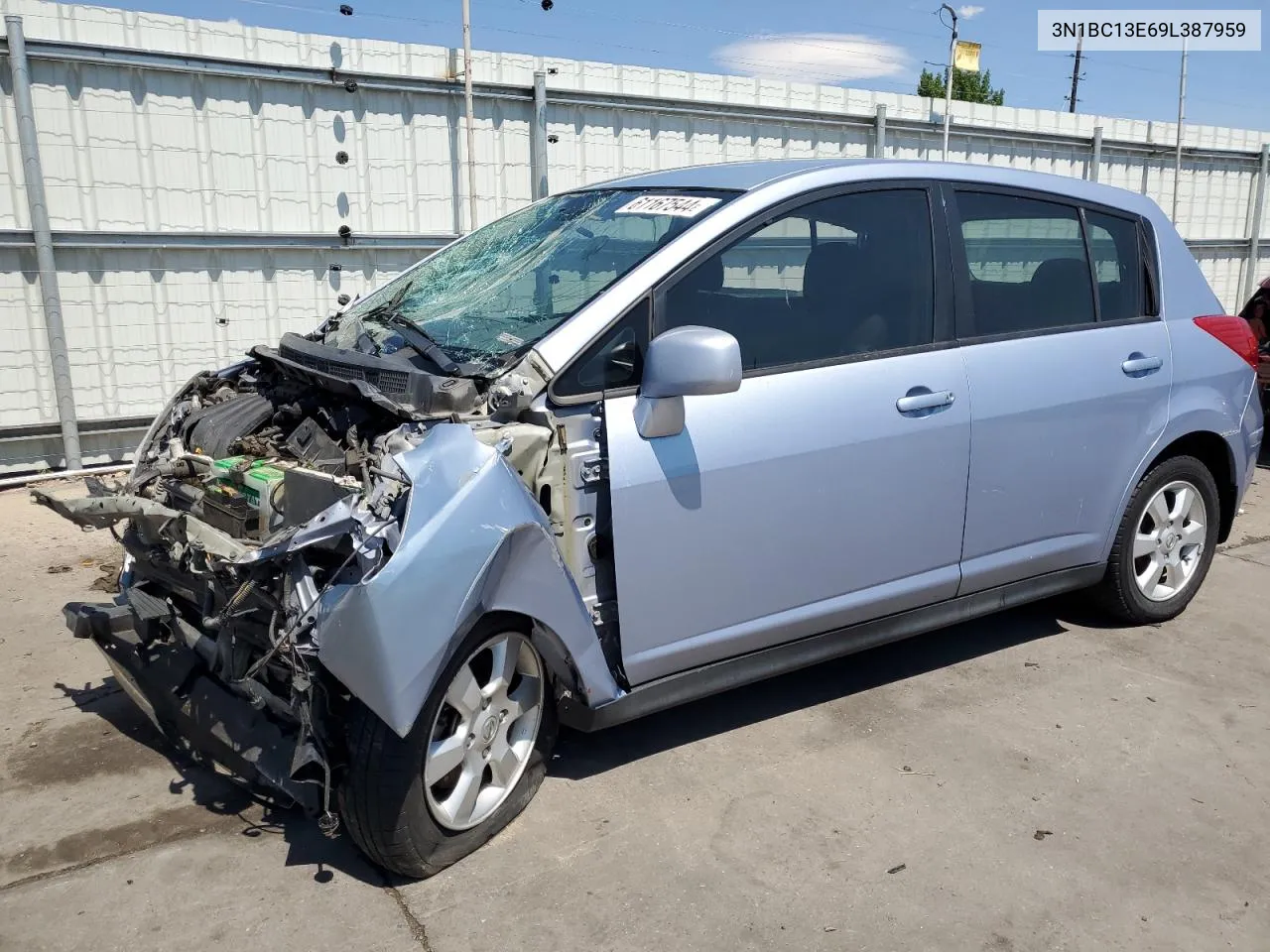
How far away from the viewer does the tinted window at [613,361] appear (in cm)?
310

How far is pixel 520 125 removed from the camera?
8.46 m

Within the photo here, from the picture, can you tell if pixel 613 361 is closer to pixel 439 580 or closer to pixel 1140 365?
pixel 439 580

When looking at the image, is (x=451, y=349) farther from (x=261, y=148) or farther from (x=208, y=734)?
(x=261, y=148)

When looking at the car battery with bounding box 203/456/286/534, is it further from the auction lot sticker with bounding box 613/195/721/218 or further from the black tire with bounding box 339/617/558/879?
the auction lot sticker with bounding box 613/195/721/218

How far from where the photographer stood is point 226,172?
7.39 meters

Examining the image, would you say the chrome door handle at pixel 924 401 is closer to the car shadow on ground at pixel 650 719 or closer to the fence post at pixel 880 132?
the car shadow on ground at pixel 650 719

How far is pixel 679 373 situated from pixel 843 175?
3.82 feet

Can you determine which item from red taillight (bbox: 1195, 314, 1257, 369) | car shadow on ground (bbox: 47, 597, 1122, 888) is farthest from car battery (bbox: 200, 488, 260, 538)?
red taillight (bbox: 1195, 314, 1257, 369)

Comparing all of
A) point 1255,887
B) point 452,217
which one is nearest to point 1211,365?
point 1255,887

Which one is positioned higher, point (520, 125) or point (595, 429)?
point (520, 125)

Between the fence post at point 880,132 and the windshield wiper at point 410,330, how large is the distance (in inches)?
294

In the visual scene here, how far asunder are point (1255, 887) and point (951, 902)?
2.90 ft

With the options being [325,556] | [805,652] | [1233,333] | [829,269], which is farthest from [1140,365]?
[325,556]

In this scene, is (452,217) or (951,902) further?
(452,217)
